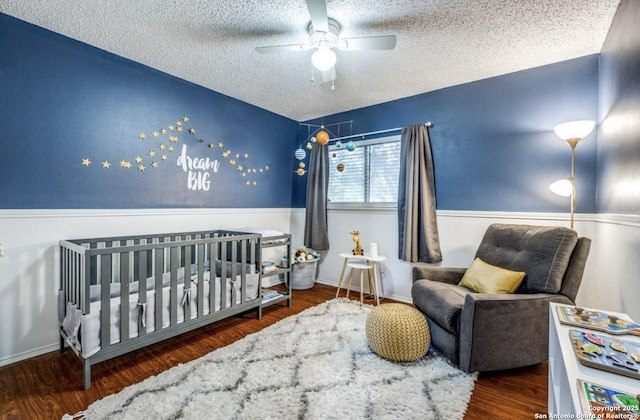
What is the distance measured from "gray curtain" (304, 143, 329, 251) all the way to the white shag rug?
66.1 inches

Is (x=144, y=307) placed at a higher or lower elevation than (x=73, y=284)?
lower

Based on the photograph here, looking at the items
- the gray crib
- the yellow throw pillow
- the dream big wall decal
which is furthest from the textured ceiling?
the yellow throw pillow

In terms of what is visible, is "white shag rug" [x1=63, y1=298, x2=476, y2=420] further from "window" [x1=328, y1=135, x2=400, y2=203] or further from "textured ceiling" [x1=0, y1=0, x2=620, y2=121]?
"textured ceiling" [x1=0, y1=0, x2=620, y2=121]

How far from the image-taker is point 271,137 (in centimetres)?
381

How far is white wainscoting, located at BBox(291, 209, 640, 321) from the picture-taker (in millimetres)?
1652

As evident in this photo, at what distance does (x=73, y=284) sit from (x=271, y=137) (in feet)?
8.59

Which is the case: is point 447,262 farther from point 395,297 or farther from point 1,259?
point 1,259

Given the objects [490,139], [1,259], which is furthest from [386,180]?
[1,259]

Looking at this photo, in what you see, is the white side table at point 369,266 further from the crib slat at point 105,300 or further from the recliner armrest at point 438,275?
the crib slat at point 105,300

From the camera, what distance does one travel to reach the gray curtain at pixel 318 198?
374 cm

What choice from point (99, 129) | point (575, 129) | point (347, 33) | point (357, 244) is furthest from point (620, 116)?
point (99, 129)

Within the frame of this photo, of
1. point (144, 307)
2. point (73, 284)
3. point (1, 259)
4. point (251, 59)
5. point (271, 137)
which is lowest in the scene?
point (144, 307)

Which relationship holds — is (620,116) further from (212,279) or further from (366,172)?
(212,279)

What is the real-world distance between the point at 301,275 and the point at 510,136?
2.68m
